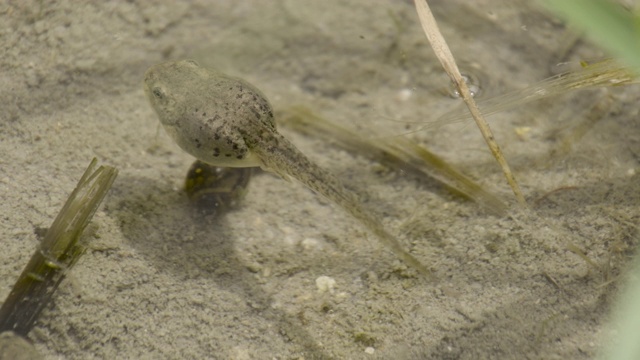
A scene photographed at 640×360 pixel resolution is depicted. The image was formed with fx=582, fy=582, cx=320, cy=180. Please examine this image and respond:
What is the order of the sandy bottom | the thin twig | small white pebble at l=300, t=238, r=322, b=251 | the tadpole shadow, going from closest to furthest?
1. the sandy bottom
2. the tadpole shadow
3. the thin twig
4. small white pebble at l=300, t=238, r=322, b=251

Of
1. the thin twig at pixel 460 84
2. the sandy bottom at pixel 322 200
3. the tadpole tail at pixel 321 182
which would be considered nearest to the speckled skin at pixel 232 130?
the tadpole tail at pixel 321 182

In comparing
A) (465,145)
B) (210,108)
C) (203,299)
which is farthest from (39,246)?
(465,145)

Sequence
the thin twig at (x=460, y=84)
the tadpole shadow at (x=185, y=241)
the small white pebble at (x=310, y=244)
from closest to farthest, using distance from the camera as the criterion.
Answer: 1. the tadpole shadow at (x=185, y=241)
2. the thin twig at (x=460, y=84)
3. the small white pebble at (x=310, y=244)

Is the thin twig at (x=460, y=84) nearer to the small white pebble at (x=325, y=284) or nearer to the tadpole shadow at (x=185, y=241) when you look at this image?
the small white pebble at (x=325, y=284)

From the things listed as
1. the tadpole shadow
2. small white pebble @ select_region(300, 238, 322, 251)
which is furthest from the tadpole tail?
the tadpole shadow

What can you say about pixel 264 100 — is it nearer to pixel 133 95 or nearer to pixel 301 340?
pixel 133 95

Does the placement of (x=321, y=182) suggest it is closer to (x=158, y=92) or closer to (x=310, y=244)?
(x=310, y=244)

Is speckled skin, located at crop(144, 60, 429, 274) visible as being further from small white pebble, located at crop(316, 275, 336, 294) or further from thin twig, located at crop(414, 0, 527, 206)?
thin twig, located at crop(414, 0, 527, 206)
